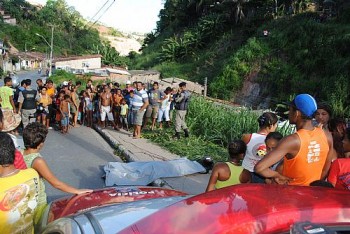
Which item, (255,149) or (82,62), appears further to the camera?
(82,62)

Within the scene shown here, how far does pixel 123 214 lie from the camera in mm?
2693

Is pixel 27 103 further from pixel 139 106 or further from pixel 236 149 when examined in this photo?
pixel 236 149

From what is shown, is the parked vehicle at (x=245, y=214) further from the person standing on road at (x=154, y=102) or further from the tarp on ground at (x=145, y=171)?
the person standing on road at (x=154, y=102)

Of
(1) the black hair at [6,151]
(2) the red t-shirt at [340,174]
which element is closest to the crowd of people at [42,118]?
(1) the black hair at [6,151]

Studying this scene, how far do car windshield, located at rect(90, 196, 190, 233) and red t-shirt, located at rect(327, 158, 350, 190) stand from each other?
1.50 meters

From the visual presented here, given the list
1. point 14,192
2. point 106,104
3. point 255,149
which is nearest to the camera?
point 14,192

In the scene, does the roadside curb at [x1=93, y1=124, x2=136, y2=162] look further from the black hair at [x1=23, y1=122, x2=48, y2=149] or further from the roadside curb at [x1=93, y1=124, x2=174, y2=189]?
the black hair at [x1=23, y1=122, x2=48, y2=149]

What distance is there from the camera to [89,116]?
47.8 ft

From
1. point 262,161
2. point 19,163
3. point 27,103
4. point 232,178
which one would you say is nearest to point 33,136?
point 19,163

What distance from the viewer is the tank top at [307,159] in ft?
11.2

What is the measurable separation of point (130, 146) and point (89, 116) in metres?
4.25

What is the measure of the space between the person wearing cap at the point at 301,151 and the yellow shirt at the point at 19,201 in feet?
6.32

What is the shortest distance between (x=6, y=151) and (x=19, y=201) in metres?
0.43

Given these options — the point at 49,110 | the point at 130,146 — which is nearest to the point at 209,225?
the point at 130,146
